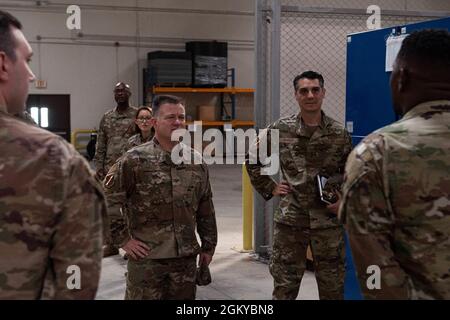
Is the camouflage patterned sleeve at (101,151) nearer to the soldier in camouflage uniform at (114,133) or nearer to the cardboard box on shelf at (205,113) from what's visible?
the soldier in camouflage uniform at (114,133)

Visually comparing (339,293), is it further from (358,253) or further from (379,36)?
(358,253)

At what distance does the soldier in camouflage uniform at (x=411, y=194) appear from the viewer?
1883 mm

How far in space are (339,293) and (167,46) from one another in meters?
14.8

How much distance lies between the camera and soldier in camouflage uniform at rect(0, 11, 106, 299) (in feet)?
5.63

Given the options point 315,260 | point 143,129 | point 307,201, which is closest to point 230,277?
point 143,129

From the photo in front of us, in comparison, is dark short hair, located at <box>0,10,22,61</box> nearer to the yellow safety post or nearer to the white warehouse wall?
the yellow safety post

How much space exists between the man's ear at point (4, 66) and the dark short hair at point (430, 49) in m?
1.23

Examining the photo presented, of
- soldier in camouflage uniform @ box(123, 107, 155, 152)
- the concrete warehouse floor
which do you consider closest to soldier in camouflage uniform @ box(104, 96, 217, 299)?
the concrete warehouse floor

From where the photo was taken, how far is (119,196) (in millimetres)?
3559

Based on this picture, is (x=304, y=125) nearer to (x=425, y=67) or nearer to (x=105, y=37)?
(x=425, y=67)

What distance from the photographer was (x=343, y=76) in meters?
6.67

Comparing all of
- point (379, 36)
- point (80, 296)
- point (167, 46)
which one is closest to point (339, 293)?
point (379, 36)

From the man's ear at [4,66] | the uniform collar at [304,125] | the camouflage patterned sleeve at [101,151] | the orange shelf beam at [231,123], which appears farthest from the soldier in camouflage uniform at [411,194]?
the orange shelf beam at [231,123]

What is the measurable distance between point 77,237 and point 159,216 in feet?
5.89
